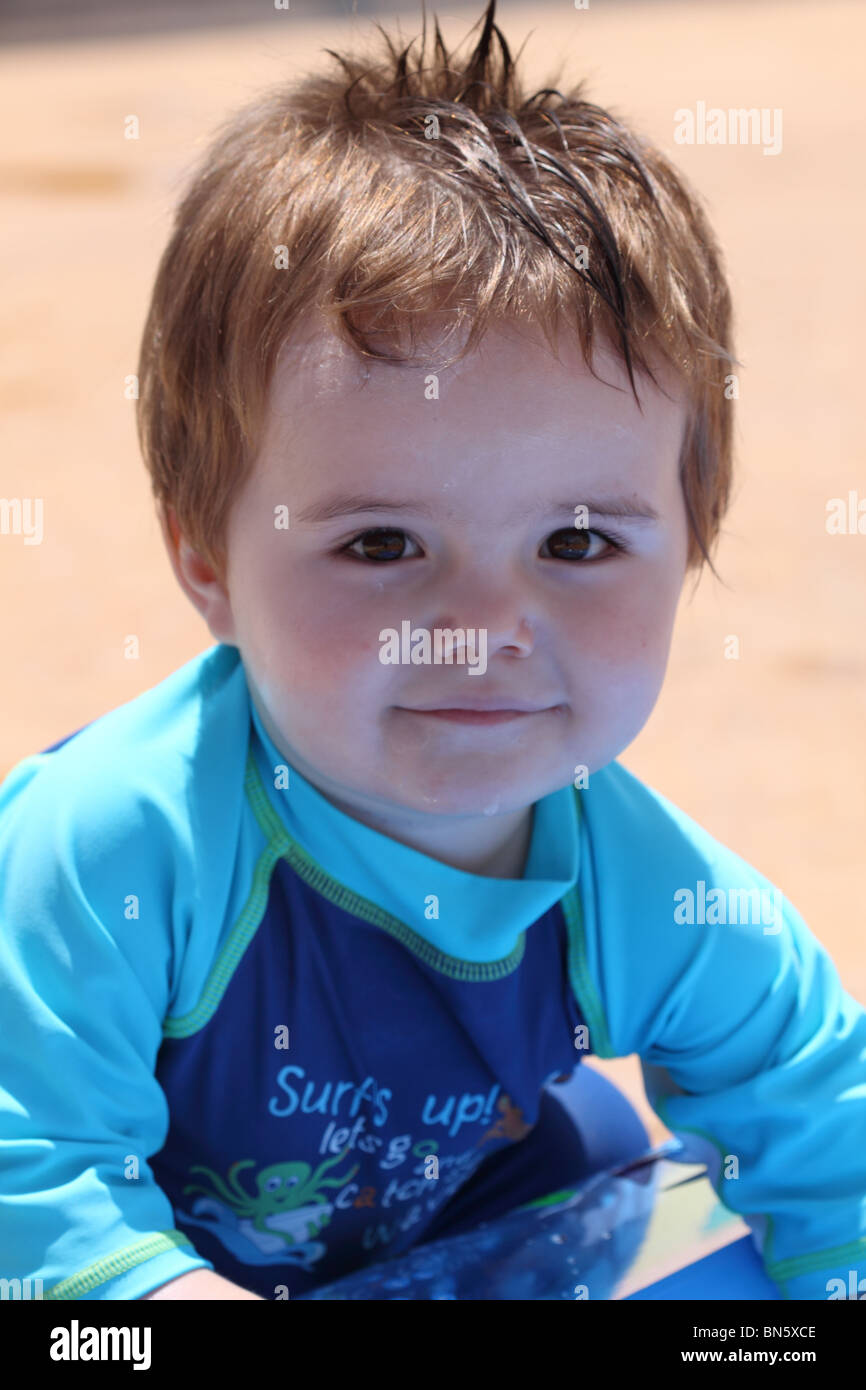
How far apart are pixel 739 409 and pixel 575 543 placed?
2.19 metres

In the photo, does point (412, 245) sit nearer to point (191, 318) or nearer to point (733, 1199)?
point (191, 318)

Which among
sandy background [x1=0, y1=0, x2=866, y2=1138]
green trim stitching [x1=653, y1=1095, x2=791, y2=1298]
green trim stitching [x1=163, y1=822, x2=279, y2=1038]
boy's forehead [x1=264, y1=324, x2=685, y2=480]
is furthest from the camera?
sandy background [x1=0, y1=0, x2=866, y2=1138]

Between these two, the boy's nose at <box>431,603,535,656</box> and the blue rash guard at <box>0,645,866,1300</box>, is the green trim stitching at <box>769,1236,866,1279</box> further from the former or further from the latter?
the boy's nose at <box>431,603,535,656</box>

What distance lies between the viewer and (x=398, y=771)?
0.88 m

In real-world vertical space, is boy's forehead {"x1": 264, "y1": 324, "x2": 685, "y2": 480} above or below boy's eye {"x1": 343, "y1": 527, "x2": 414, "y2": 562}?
above

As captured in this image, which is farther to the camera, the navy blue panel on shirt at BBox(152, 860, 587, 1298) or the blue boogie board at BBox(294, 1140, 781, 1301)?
the blue boogie board at BBox(294, 1140, 781, 1301)

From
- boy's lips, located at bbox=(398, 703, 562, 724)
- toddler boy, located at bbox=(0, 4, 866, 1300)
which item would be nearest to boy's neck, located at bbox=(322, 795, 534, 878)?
toddler boy, located at bbox=(0, 4, 866, 1300)

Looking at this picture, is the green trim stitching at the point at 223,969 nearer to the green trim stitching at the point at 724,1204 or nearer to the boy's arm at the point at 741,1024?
the boy's arm at the point at 741,1024

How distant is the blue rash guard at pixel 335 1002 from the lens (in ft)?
2.88

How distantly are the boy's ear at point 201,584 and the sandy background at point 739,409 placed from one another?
27 centimetres

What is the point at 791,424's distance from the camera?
292 cm

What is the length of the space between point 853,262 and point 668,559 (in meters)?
2.95

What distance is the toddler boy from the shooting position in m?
0.84

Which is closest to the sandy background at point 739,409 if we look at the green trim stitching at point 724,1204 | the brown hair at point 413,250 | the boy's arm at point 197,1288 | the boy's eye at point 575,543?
the brown hair at point 413,250
